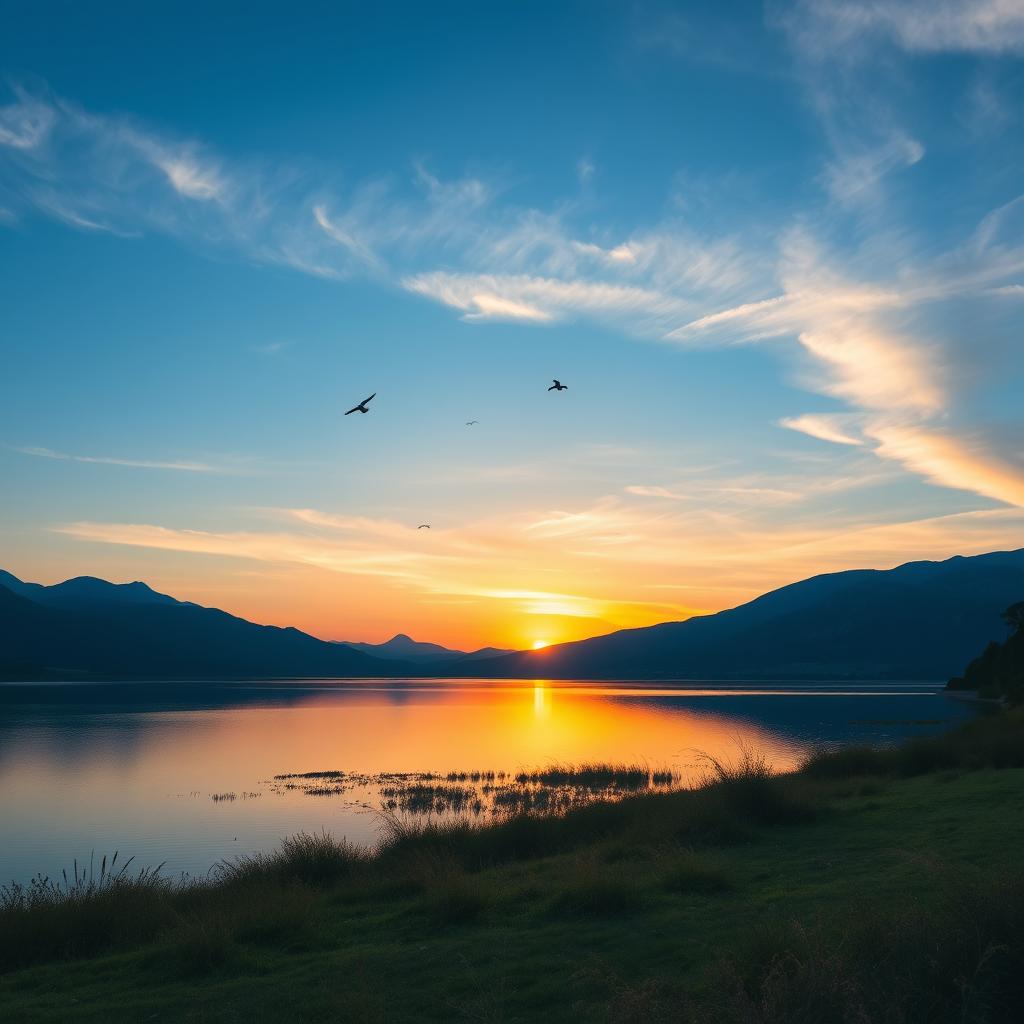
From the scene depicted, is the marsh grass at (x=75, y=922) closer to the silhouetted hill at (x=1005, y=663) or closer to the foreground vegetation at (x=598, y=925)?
the foreground vegetation at (x=598, y=925)

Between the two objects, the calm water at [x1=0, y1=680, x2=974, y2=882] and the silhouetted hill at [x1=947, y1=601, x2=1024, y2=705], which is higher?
the silhouetted hill at [x1=947, y1=601, x2=1024, y2=705]

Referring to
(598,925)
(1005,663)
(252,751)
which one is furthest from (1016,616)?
(598,925)

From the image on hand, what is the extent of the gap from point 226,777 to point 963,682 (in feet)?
437

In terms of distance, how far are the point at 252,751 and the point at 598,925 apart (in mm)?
54390

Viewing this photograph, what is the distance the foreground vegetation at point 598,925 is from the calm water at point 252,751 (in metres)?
12.9

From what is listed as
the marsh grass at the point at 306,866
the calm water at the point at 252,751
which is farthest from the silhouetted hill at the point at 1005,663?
the marsh grass at the point at 306,866

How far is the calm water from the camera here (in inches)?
1275

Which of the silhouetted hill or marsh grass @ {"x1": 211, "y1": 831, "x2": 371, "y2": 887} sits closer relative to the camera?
marsh grass @ {"x1": 211, "y1": 831, "x2": 371, "y2": 887}

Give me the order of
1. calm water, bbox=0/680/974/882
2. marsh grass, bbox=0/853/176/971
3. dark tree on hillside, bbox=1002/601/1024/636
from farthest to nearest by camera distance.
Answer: dark tree on hillside, bbox=1002/601/1024/636, calm water, bbox=0/680/974/882, marsh grass, bbox=0/853/176/971

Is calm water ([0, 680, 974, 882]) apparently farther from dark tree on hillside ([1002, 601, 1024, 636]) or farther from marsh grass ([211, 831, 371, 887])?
dark tree on hillside ([1002, 601, 1024, 636])

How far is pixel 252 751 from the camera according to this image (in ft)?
202

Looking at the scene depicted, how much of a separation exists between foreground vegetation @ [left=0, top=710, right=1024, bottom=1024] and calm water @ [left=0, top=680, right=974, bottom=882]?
12889 millimetres

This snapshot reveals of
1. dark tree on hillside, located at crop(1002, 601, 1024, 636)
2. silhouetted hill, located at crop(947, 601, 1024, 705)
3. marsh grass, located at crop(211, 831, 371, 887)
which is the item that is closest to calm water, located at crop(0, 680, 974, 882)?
silhouetted hill, located at crop(947, 601, 1024, 705)

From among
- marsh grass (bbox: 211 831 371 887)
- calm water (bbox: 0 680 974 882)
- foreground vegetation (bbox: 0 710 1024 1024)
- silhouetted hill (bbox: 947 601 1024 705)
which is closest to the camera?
foreground vegetation (bbox: 0 710 1024 1024)
